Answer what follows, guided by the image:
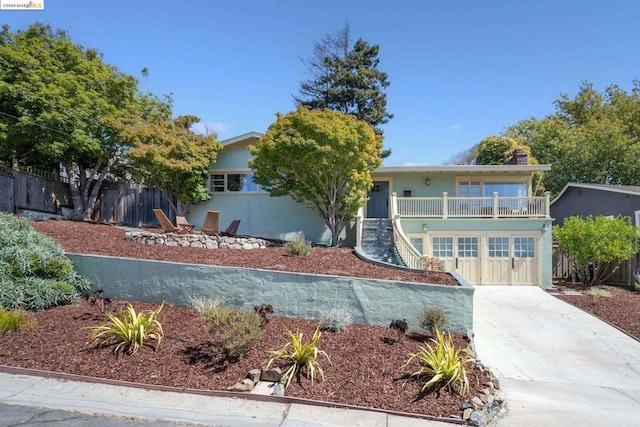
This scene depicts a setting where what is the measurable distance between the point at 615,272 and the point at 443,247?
21.9 feet

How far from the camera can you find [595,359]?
6.54m

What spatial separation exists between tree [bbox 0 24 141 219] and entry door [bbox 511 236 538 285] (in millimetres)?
16697

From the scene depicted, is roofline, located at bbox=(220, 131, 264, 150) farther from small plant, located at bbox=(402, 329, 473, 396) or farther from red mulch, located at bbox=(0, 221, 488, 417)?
small plant, located at bbox=(402, 329, 473, 396)

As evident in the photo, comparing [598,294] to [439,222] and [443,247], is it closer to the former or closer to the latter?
[443,247]

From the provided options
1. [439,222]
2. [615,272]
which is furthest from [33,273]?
[615,272]

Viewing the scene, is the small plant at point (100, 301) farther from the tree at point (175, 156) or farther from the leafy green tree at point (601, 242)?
the leafy green tree at point (601, 242)

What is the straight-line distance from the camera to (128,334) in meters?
5.13

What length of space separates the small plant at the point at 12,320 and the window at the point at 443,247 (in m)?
13.0

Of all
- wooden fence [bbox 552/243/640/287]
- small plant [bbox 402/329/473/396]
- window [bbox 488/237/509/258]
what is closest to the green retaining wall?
small plant [bbox 402/329/473/396]

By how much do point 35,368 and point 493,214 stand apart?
48.0 feet

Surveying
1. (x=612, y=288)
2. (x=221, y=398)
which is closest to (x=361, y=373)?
(x=221, y=398)

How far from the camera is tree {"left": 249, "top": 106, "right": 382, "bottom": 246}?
11031mm

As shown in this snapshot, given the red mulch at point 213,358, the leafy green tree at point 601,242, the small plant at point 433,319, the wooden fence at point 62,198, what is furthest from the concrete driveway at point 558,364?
the wooden fence at point 62,198

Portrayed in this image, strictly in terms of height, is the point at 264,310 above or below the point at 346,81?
below
